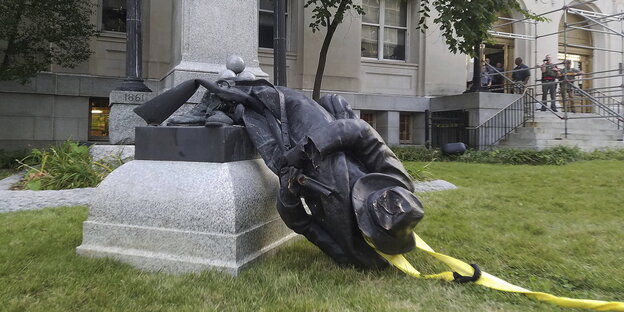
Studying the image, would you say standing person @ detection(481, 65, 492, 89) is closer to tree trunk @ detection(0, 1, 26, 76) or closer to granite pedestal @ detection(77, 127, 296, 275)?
tree trunk @ detection(0, 1, 26, 76)

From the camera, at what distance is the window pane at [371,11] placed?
16688 millimetres

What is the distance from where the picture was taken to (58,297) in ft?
8.01

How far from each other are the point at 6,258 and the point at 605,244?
182 inches

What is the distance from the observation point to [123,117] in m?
7.07

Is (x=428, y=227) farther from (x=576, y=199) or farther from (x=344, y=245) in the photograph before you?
(x=576, y=199)

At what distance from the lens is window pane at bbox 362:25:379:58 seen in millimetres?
16641

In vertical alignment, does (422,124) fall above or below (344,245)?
above

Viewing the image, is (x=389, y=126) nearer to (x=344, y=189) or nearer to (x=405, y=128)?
(x=405, y=128)

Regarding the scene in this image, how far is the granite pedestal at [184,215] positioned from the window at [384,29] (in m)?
14.2

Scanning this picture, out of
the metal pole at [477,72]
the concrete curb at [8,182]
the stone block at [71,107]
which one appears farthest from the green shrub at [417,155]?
the stone block at [71,107]

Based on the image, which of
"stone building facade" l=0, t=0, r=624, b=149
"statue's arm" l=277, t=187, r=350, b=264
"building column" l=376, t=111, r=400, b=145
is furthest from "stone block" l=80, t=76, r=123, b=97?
"statue's arm" l=277, t=187, r=350, b=264

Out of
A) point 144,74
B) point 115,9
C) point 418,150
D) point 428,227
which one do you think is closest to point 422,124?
point 418,150

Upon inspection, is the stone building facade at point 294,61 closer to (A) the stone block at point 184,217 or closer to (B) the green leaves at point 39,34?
(B) the green leaves at point 39,34

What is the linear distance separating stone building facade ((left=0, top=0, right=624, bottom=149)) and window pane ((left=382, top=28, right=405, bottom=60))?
0.04 meters
